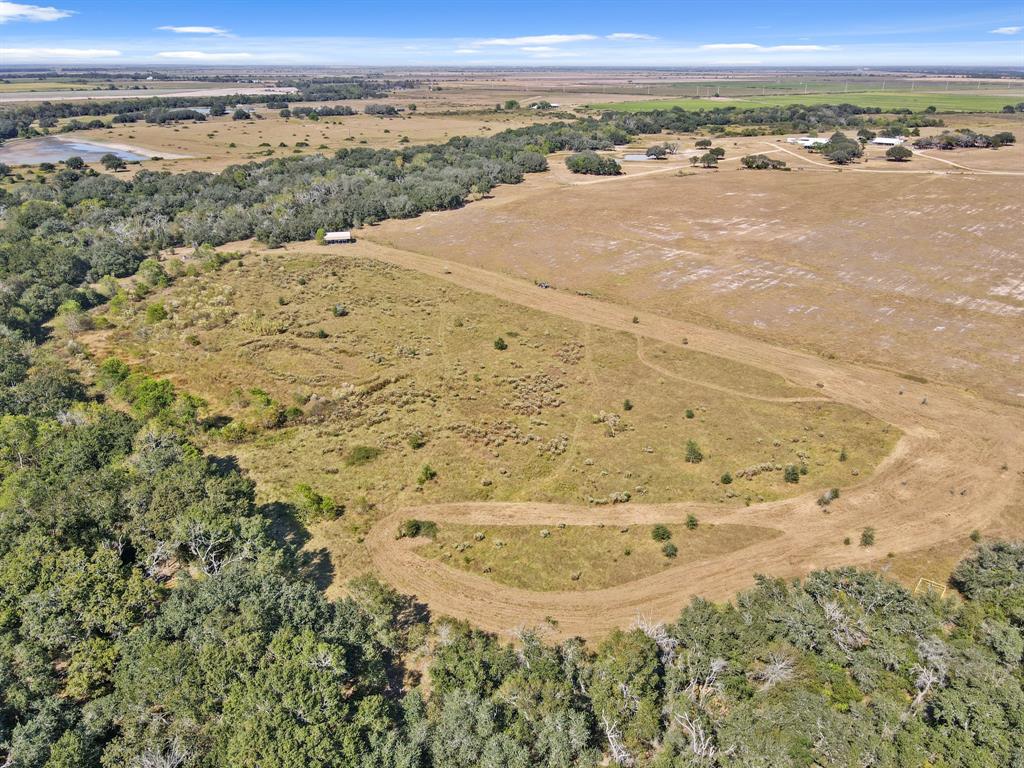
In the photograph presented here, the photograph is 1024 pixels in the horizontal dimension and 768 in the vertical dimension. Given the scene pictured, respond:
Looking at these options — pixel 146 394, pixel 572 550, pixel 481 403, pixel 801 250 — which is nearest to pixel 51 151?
pixel 146 394

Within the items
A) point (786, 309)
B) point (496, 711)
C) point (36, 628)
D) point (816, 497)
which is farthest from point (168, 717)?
point (786, 309)

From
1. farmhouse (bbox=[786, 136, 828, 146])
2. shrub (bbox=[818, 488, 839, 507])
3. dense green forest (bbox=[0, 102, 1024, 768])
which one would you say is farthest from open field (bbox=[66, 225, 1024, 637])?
farmhouse (bbox=[786, 136, 828, 146])

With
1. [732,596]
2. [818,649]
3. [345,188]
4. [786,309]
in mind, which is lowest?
[732,596]

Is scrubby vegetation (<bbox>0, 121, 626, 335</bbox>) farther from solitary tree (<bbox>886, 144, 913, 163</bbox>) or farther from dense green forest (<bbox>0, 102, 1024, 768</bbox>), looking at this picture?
solitary tree (<bbox>886, 144, 913, 163</bbox>)

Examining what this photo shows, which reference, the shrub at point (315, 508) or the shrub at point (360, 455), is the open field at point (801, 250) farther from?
the shrub at point (315, 508)

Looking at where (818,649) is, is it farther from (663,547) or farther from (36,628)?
(36,628)
